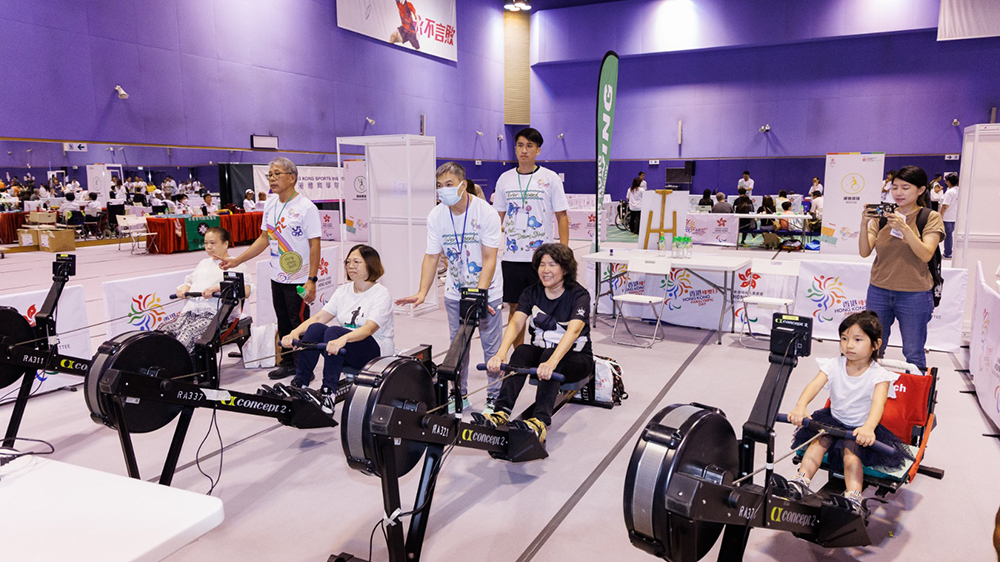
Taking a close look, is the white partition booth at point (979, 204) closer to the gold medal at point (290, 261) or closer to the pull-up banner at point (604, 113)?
the pull-up banner at point (604, 113)

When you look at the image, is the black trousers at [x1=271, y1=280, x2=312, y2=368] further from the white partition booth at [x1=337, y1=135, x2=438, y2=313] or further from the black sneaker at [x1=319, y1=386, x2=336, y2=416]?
the white partition booth at [x1=337, y1=135, x2=438, y2=313]

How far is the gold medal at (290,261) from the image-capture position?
13.8 feet

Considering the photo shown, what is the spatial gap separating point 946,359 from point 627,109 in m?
15.1

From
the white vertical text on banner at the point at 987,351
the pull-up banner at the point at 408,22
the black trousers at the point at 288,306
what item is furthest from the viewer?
the pull-up banner at the point at 408,22

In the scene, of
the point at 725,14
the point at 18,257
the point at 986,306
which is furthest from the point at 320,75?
the point at 986,306

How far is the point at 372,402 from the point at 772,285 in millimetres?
5159

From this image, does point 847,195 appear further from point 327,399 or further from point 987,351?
point 327,399

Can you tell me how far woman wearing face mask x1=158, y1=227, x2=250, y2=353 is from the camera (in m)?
4.30

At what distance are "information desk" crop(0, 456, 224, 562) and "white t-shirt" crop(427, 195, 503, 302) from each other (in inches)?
99.9

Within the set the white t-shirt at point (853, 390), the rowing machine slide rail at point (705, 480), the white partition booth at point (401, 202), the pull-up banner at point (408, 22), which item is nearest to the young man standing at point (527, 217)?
the white t-shirt at point (853, 390)

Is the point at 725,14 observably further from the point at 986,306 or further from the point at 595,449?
the point at 595,449

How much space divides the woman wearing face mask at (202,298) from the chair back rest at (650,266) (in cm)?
337

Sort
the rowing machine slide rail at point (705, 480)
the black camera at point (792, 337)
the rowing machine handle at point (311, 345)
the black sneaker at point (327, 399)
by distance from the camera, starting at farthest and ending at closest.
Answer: the black sneaker at point (327, 399) → the rowing machine handle at point (311, 345) → the black camera at point (792, 337) → the rowing machine slide rail at point (705, 480)

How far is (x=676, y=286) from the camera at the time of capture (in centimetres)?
663
